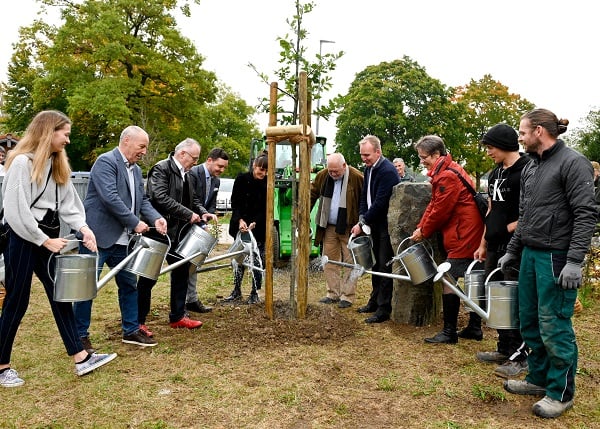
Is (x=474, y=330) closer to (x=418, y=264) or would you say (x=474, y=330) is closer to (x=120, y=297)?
(x=418, y=264)

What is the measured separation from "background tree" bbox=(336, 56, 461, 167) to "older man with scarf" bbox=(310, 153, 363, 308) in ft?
80.6

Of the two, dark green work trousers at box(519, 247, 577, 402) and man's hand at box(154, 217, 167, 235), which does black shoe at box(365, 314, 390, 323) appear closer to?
dark green work trousers at box(519, 247, 577, 402)

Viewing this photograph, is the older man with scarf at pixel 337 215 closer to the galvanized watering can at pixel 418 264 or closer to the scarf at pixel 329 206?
the scarf at pixel 329 206

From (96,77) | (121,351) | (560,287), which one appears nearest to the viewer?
(560,287)

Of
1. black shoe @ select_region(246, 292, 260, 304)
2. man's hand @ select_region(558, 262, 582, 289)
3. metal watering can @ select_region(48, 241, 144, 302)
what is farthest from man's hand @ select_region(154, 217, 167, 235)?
man's hand @ select_region(558, 262, 582, 289)

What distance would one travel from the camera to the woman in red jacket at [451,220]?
14.9ft

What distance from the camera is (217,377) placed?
3.85m

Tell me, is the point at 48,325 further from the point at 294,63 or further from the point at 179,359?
the point at 294,63

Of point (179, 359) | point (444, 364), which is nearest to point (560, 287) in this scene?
point (444, 364)

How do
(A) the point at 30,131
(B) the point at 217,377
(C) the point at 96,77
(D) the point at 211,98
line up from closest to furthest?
1. (A) the point at 30,131
2. (B) the point at 217,377
3. (C) the point at 96,77
4. (D) the point at 211,98

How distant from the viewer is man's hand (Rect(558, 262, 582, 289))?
2979 mm

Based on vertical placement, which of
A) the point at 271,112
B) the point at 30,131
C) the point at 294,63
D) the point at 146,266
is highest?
the point at 294,63

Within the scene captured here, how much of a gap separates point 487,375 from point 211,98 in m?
24.3

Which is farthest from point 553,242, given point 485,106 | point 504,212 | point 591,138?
point 485,106
